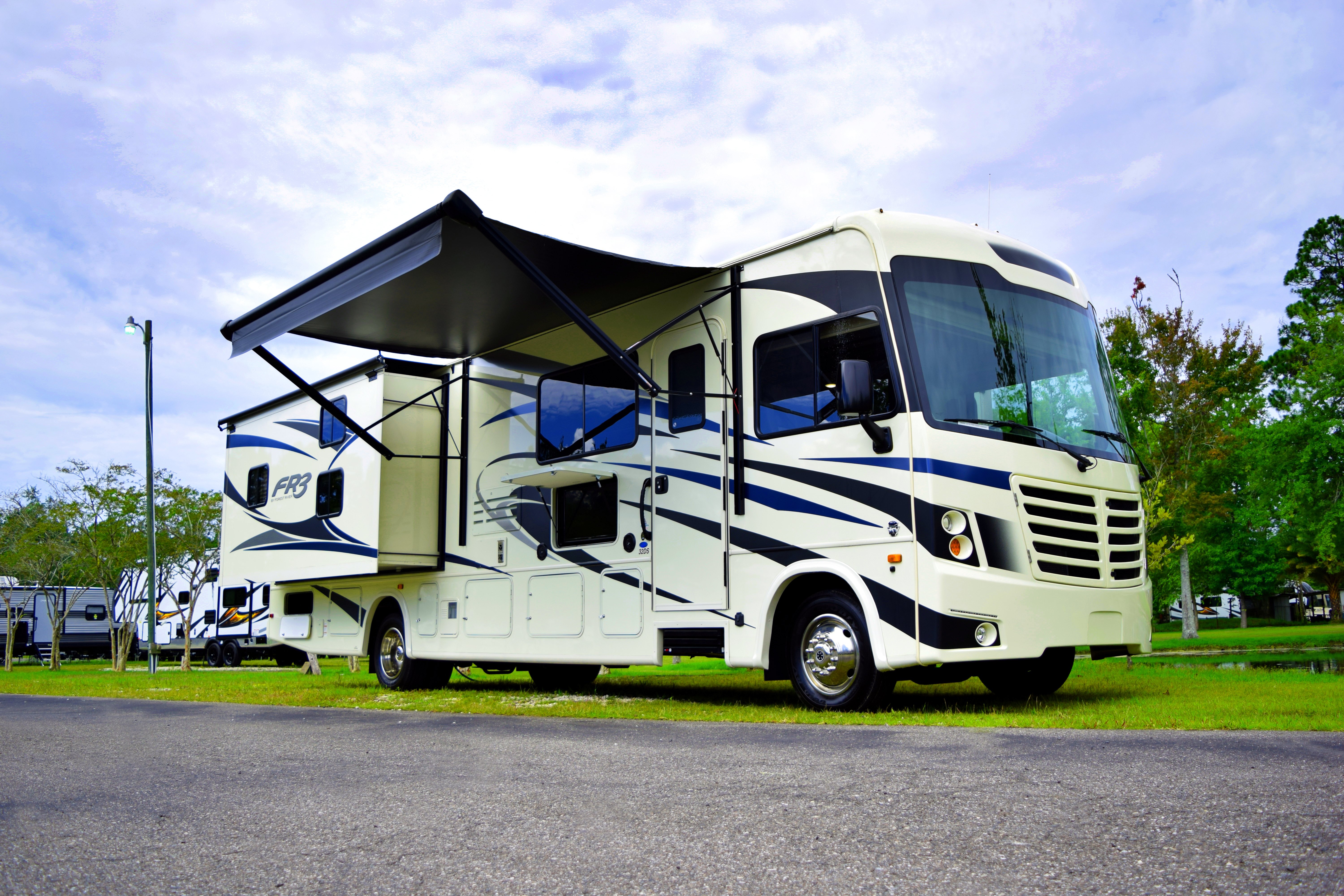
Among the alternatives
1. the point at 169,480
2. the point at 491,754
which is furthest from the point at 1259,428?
the point at 169,480

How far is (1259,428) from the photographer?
22109 millimetres

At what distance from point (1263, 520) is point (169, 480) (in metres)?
25.1

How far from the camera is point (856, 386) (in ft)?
22.9

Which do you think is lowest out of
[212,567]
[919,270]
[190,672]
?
[190,672]

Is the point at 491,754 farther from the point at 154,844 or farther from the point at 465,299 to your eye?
the point at 465,299

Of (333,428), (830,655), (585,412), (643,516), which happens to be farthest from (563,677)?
(830,655)

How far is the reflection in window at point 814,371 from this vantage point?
7281 mm

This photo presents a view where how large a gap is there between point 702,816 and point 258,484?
1170 cm

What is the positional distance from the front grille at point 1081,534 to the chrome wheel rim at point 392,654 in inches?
286

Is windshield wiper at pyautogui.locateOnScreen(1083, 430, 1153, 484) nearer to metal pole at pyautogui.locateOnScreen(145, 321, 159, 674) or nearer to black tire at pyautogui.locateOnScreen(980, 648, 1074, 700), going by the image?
black tire at pyautogui.locateOnScreen(980, 648, 1074, 700)

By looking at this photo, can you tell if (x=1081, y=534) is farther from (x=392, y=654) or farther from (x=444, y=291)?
(x=392, y=654)

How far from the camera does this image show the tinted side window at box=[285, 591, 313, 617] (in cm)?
1324

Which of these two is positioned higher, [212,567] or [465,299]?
[465,299]

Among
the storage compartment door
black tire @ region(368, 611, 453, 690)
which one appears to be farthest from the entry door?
black tire @ region(368, 611, 453, 690)
